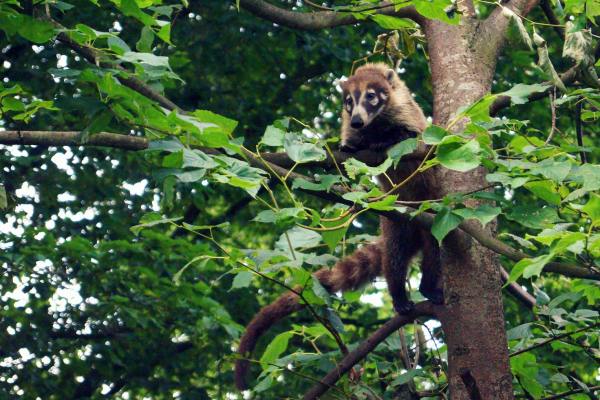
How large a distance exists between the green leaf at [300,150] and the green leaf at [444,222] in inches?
20.7

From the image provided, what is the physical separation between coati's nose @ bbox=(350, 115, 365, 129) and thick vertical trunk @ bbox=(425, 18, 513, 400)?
4.37 ft

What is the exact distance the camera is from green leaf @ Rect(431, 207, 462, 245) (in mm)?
3332

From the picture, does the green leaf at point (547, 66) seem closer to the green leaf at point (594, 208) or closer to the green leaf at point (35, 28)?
the green leaf at point (594, 208)

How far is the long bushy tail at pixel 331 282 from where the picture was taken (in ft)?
18.3

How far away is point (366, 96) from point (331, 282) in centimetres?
138

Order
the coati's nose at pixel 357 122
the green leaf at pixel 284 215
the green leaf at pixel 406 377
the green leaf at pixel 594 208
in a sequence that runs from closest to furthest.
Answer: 1. the green leaf at pixel 594 208
2. the green leaf at pixel 284 215
3. the green leaf at pixel 406 377
4. the coati's nose at pixel 357 122

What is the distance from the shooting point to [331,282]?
5.78 meters

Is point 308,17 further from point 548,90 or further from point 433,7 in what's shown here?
point 548,90

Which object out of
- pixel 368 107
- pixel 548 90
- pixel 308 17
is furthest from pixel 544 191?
pixel 368 107

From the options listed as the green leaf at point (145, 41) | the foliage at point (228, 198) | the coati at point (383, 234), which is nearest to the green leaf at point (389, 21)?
the foliage at point (228, 198)

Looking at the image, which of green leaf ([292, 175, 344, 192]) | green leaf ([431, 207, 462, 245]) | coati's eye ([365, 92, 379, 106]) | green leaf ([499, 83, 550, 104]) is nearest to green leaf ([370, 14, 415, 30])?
green leaf ([499, 83, 550, 104])

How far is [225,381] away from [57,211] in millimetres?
2524

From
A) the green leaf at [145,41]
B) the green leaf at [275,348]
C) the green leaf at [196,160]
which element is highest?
the green leaf at [145,41]

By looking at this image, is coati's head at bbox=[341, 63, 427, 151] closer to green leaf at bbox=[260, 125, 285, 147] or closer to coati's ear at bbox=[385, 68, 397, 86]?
coati's ear at bbox=[385, 68, 397, 86]
